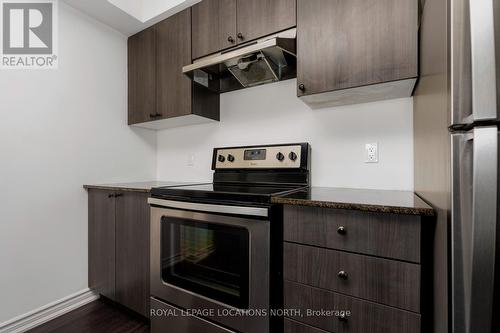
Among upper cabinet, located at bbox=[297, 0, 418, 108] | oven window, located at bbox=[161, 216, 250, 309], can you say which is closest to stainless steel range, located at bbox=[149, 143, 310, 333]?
oven window, located at bbox=[161, 216, 250, 309]

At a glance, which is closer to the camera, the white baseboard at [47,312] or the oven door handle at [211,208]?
the oven door handle at [211,208]

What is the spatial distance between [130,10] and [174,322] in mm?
2259

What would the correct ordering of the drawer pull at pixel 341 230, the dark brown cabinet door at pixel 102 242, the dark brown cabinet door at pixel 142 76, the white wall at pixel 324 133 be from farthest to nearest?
the dark brown cabinet door at pixel 142 76 → the dark brown cabinet door at pixel 102 242 → the white wall at pixel 324 133 → the drawer pull at pixel 341 230

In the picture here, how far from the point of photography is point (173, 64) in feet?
6.18

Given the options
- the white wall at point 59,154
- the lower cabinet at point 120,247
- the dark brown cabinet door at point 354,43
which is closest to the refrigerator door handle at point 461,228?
the dark brown cabinet door at point 354,43

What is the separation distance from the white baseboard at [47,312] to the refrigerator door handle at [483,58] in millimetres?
2489

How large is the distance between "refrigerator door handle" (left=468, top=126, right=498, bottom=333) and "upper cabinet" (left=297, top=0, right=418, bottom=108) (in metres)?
0.76

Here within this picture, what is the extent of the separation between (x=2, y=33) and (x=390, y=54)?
233 centimetres

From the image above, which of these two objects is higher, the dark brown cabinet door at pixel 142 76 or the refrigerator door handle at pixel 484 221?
the dark brown cabinet door at pixel 142 76

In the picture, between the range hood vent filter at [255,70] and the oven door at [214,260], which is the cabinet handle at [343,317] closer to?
the oven door at [214,260]

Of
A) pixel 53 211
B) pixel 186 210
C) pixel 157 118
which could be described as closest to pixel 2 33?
pixel 157 118

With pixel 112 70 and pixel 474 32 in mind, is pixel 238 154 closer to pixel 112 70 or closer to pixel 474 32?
pixel 112 70

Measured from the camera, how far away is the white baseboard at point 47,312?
Result: 5.08 feet

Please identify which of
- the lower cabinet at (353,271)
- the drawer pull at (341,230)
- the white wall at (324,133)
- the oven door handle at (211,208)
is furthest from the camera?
the white wall at (324,133)
